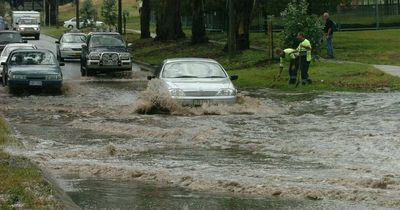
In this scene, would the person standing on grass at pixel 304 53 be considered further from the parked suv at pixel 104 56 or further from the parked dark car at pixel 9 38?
the parked dark car at pixel 9 38

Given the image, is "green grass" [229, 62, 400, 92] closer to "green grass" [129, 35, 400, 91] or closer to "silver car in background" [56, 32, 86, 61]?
"green grass" [129, 35, 400, 91]

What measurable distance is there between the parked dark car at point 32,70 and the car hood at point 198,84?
6.41 meters

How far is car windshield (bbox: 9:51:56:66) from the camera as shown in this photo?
86.6ft

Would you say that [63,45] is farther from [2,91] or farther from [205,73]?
[205,73]

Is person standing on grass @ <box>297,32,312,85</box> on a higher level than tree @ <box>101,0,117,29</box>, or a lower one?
lower

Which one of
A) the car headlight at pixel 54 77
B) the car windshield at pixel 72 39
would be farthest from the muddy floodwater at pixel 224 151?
the car windshield at pixel 72 39

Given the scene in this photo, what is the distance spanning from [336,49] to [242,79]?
417 inches

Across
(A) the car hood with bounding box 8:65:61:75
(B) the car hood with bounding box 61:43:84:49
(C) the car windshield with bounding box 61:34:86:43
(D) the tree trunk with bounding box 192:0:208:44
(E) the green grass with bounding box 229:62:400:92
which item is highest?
(D) the tree trunk with bounding box 192:0:208:44

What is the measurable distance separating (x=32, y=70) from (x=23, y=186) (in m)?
16.8

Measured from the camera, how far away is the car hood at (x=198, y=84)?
19359 mm

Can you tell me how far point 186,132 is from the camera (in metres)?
16.2

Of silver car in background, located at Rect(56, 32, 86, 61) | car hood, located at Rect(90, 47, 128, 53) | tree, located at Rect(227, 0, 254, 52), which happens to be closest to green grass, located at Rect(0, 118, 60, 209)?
car hood, located at Rect(90, 47, 128, 53)

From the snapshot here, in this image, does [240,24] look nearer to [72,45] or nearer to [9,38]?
[72,45]

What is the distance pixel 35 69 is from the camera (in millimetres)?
25469
